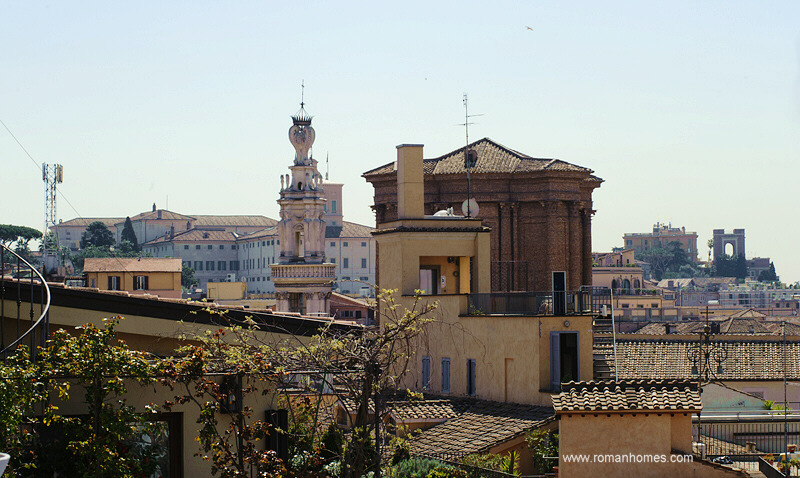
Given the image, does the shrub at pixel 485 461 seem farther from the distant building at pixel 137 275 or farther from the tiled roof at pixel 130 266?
the tiled roof at pixel 130 266

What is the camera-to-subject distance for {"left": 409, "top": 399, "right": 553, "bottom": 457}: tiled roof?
71.9ft

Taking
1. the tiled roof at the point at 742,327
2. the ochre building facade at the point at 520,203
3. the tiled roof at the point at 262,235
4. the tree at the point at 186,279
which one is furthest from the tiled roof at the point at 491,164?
the tiled roof at the point at 262,235

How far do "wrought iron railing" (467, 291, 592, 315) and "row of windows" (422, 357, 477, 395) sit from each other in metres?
1.21

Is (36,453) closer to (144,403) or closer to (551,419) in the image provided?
(144,403)

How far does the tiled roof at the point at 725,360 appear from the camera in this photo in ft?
129

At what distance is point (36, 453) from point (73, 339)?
4.29ft

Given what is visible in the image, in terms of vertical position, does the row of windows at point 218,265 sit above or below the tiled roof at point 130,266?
above

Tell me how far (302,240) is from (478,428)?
59917mm

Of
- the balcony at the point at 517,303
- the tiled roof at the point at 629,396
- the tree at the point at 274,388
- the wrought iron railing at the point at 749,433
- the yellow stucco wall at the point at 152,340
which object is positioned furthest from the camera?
the balcony at the point at 517,303

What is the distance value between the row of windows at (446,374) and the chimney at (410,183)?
3677 mm

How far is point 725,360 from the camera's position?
41.0 metres

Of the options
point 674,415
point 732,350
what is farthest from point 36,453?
point 732,350

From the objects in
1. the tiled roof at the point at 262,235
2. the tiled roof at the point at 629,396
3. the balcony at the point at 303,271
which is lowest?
the tiled roof at the point at 629,396

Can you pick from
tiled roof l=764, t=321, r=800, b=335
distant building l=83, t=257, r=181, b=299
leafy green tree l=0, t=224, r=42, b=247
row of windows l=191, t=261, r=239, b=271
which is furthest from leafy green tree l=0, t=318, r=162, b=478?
row of windows l=191, t=261, r=239, b=271
